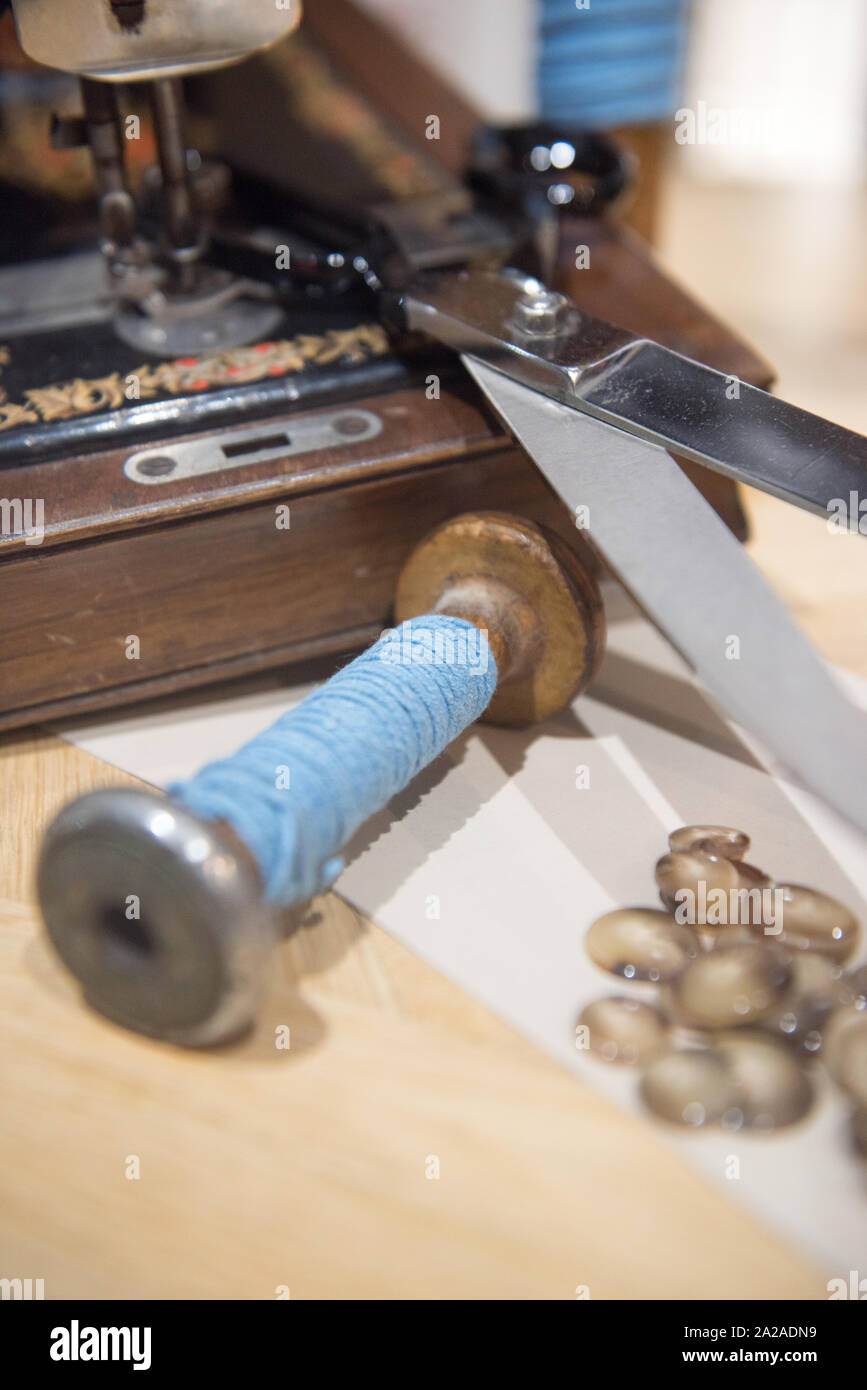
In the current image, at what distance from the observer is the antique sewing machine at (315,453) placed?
31.8 inches

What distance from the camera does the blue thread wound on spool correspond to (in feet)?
2.20

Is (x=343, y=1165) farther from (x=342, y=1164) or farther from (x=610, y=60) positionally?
(x=610, y=60)

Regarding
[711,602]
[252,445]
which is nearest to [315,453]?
[252,445]

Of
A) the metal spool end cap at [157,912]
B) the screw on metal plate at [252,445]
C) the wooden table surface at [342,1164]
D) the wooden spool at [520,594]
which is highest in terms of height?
the screw on metal plate at [252,445]

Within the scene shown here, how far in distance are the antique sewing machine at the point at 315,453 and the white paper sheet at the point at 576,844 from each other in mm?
54

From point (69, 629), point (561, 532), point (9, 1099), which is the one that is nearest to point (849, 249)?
point (561, 532)

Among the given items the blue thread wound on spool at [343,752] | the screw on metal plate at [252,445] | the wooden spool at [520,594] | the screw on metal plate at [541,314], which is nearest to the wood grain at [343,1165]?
the blue thread wound on spool at [343,752]

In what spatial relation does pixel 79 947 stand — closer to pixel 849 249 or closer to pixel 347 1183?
pixel 347 1183

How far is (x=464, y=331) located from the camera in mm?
898

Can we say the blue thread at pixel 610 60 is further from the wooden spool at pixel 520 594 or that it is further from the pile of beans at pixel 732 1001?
the pile of beans at pixel 732 1001

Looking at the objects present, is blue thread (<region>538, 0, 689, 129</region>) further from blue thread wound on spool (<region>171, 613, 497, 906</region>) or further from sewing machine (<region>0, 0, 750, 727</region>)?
blue thread wound on spool (<region>171, 613, 497, 906</region>)

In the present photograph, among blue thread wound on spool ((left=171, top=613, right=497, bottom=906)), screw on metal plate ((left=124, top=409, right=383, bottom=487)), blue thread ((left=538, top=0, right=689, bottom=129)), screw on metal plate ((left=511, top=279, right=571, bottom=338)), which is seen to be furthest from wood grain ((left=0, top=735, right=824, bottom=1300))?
blue thread ((left=538, top=0, right=689, bottom=129))

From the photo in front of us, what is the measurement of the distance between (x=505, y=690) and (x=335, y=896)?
0.71 ft

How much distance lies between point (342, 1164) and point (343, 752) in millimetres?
243
